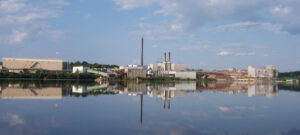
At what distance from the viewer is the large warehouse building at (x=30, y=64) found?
6787 cm

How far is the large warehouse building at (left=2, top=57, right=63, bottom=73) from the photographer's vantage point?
223ft

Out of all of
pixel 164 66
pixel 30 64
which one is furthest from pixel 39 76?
pixel 164 66

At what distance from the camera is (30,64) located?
70.0 m

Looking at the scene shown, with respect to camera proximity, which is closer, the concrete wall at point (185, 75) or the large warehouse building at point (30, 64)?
the large warehouse building at point (30, 64)

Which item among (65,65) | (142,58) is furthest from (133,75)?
(65,65)

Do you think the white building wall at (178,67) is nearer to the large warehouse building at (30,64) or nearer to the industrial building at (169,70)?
the industrial building at (169,70)

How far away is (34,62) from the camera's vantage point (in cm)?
7062

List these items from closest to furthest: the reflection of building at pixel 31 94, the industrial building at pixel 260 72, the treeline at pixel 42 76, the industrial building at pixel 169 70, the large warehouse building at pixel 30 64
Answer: the reflection of building at pixel 31 94, the treeline at pixel 42 76, the large warehouse building at pixel 30 64, the industrial building at pixel 169 70, the industrial building at pixel 260 72

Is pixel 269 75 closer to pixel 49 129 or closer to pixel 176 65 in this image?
pixel 176 65

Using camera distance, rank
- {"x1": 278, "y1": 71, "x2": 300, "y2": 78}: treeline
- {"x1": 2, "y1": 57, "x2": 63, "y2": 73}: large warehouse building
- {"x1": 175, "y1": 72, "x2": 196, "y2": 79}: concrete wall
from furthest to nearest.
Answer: {"x1": 278, "y1": 71, "x2": 300, "y2": 78}: treeline → {"x1": 175, "y1": 72, "x2": 196, "y2": 79}: concrete wall → {"x1": 2, "y1": 57, "x2": 63, "y2": 73}: large warehouse building

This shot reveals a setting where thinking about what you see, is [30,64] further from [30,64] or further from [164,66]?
[164,66]

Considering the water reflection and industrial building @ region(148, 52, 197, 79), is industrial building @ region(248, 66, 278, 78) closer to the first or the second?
industrial building @ region(148, 52, 197, 79)

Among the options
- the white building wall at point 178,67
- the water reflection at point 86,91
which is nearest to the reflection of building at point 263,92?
the water reflection at point 86,91

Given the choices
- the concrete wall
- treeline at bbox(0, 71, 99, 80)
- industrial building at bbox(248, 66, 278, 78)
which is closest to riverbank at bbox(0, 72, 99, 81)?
treeline at bbox(0, 71, 99, 80)
